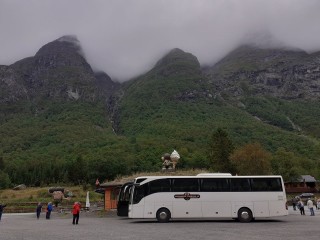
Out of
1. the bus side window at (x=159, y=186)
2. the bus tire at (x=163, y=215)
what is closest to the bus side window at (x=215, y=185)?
the bus side window at (x=159, y=186)

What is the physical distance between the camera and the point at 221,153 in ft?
235

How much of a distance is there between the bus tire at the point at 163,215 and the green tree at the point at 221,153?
1759 inches

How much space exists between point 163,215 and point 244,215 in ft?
17.0

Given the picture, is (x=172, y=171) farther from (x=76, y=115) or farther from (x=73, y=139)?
(x=76, y=115)

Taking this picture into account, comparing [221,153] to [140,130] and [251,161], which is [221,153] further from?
[140,130]

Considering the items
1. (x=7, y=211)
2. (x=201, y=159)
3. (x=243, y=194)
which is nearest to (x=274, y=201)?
(x=243, y=194)

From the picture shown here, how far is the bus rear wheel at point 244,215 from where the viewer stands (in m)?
26.3

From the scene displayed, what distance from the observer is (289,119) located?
570 ft

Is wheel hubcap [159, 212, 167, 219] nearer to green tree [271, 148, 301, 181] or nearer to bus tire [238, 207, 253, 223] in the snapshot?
bus tire [238, 207, 253, 223]

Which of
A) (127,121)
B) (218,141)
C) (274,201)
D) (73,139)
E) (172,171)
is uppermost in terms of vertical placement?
(127,121)

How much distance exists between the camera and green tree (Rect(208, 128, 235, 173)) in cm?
7038

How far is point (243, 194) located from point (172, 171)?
12.0 meters

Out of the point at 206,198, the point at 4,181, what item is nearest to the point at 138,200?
the point at 206,198

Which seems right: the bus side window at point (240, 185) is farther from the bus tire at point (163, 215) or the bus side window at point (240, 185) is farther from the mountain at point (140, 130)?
the mountain at point (140, 130)
